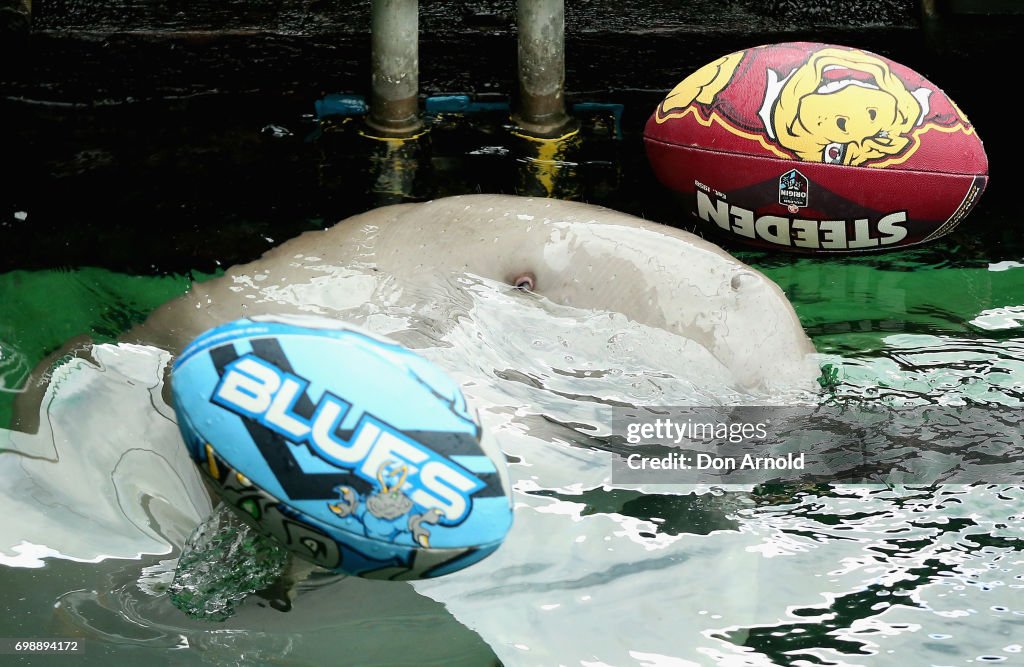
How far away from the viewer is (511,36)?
7.02 m

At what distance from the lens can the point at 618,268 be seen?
4.14 metres

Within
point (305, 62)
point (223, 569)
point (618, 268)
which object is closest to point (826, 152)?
point (618, 268)

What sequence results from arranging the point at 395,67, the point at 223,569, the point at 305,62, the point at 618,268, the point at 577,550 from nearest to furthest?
1. the point at 223,569
2. the point at 577,550
3. the point at 618,268
4. the point at 395,67
5. the point at 305,62

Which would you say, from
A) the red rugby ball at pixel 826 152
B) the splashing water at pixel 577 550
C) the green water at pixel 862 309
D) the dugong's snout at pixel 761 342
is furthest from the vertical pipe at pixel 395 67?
the dugong's snout at pixel 761 342

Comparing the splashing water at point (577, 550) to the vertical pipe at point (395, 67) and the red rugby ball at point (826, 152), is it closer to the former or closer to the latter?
the red rugby ball at point (826, 152)

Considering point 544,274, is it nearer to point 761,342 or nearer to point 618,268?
point 618,268

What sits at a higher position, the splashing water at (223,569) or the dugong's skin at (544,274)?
the dugong's skin at (544,274)

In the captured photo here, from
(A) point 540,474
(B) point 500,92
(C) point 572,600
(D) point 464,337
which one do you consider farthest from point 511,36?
(C) point 572,600

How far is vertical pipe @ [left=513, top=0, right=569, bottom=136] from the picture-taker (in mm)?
6418

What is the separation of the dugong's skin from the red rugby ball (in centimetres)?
80

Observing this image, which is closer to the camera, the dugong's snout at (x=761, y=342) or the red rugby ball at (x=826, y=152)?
the dugong's snout at (x=761, y=342)

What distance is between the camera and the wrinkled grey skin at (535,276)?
13.0ft

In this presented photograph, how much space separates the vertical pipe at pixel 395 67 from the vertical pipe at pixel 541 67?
61cm

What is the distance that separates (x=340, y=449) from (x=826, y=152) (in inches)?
112
